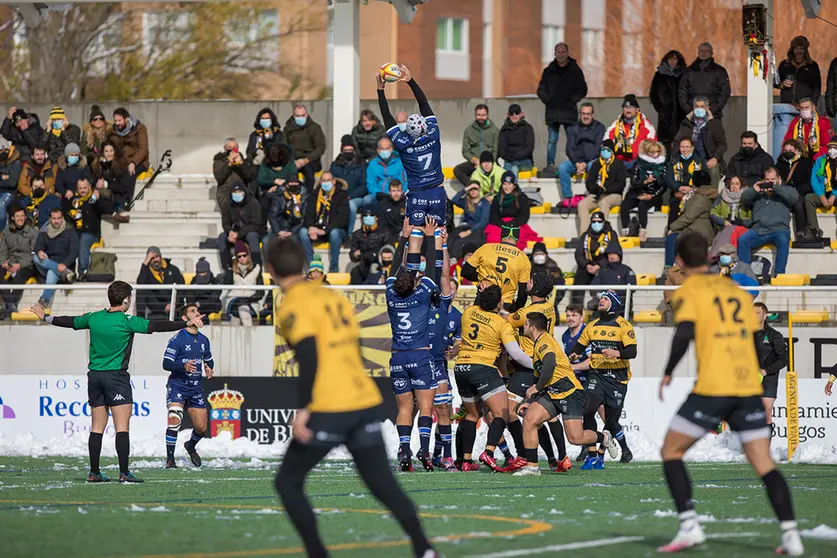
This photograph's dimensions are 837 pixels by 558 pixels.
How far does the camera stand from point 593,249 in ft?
72.4

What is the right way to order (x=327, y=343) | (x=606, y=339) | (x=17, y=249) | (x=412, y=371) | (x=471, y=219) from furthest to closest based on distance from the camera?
(x=17, y=249) → (x=471, y=219) → (x=606, y=339) → (x=412, y=371) → (x=327, y=343)

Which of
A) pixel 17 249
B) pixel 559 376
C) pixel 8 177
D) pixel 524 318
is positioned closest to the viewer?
pixel 559 376

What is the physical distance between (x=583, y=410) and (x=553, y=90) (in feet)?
37.9

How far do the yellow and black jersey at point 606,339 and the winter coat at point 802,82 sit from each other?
982 centimetres

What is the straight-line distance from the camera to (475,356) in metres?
15.4

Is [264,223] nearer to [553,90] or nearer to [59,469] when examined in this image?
[553,90]

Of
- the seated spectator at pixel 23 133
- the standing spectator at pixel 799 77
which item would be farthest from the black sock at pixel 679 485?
the seated spectator at pixel 23 133

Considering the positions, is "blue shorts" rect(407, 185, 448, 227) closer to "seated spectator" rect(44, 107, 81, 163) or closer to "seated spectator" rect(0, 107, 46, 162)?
"seated spectator" rect(44, 107, 81, 163)

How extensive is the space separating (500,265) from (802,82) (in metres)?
11.1

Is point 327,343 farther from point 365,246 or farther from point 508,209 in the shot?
point 508,209

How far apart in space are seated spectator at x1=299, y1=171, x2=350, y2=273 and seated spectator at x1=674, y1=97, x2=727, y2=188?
18.5ft

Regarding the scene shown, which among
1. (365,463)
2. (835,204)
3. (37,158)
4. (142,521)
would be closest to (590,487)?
(142,521)

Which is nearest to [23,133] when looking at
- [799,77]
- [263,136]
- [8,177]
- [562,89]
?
[8,177]

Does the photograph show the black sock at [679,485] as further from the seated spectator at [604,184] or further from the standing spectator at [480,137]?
the standing spectator at [480,137]
